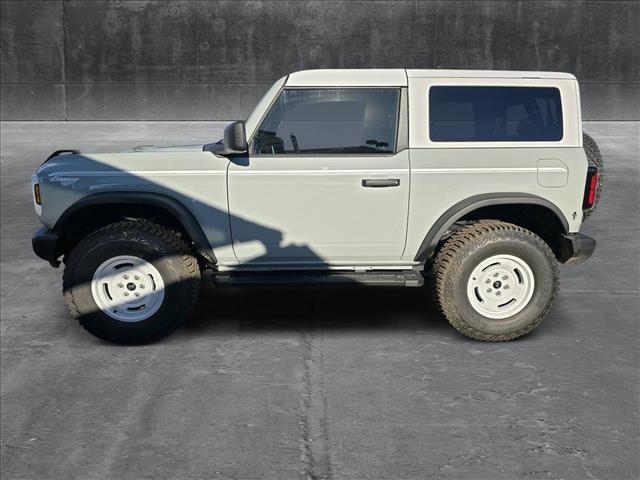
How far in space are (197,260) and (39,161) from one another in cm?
946

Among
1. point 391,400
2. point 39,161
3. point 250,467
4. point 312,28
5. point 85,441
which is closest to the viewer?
point 250,467

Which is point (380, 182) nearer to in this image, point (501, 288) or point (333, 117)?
point (333, 117)

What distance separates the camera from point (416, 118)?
7.45m

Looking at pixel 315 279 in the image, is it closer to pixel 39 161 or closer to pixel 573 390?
pixel 573 390

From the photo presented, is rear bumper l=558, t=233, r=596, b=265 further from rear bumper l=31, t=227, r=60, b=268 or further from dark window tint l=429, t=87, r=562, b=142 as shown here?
rear bumper l=31, t=227, r=60, b=268

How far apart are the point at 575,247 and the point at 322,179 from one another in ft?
6.45

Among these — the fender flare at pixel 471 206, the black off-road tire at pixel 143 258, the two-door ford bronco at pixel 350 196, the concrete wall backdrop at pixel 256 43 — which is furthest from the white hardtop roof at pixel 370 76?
the concrete wall backdrop at pixel 256 43

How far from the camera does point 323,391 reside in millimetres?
6523

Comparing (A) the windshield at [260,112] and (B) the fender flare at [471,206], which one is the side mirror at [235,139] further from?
(B) the fender flare at [471,206]

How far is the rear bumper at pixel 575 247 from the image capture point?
7.57m

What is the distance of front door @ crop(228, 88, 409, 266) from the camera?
290 inches

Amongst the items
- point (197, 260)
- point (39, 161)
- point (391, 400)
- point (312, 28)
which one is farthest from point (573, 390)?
point (312, 28)

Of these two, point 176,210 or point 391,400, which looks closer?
point 391,400

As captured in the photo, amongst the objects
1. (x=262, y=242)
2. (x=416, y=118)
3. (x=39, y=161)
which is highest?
(x=416, y=118)
